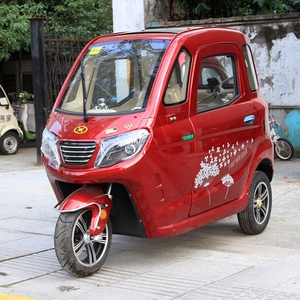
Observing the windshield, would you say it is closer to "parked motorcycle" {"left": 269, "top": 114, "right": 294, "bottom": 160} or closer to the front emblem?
the front emblem

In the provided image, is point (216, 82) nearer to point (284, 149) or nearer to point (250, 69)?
point (250, 69)

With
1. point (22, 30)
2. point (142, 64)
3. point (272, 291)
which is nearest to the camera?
point (272, 291)

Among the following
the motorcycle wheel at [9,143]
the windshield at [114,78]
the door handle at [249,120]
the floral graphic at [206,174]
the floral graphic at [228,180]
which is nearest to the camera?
the windshield at [114,78]

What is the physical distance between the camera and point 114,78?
646 centimetres

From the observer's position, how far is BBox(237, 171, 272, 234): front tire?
7.23 m

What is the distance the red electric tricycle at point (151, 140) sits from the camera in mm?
5781

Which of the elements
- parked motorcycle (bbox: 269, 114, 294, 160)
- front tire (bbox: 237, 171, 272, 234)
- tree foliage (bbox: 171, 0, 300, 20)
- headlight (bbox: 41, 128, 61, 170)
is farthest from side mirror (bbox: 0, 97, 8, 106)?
headlight (bbox: 41, 128, 61, 170)

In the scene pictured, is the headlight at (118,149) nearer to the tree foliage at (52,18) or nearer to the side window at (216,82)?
the side window at (216,82)

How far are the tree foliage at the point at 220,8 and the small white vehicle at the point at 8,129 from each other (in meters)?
4.49

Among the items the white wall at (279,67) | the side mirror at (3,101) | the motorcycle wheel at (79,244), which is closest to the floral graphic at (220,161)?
the motorcycle wheel at (79,244)

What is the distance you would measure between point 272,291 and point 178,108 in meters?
1.91

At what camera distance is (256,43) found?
1254 cm

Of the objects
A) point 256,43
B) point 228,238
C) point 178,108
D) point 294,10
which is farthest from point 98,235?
point 294,10

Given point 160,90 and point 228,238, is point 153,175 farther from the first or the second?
point 228,238
